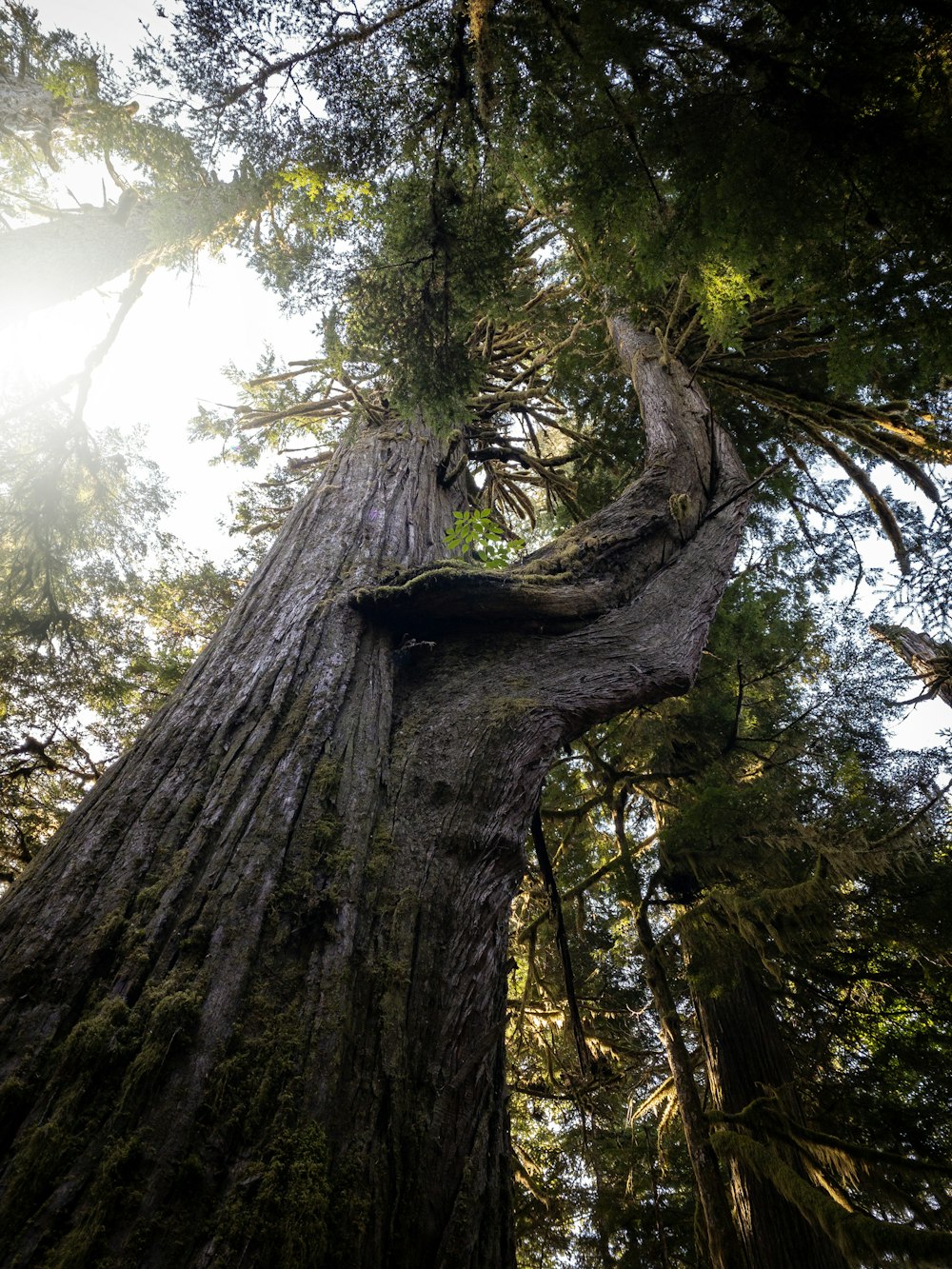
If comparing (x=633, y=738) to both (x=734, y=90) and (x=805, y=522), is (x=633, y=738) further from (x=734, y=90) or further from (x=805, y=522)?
(x=734, y=90)

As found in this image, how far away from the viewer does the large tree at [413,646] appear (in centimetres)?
124

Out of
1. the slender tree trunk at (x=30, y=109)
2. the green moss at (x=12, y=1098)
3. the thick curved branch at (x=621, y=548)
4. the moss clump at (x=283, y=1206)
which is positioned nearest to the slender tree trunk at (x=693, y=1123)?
the thick curved branch at (x=621, y=548)

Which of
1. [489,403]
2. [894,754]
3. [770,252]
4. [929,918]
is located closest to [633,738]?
[894,754]

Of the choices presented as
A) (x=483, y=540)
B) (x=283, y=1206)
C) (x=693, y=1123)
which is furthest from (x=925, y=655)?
(x=283, y=1206)

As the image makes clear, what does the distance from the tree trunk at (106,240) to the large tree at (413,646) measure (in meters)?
1.35

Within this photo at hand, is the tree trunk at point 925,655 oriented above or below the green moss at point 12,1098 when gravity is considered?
above

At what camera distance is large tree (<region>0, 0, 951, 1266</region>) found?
1.24 meters

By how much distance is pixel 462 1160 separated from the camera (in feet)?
4.89

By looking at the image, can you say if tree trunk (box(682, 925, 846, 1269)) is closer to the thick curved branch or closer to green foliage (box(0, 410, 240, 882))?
the thick curved branch

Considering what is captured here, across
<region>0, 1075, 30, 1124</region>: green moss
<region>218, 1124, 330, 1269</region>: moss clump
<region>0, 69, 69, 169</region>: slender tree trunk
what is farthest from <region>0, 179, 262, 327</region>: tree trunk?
<region>218, 1124, 330, 1269</region>: moss clump

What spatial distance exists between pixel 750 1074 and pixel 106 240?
10755 millimetres

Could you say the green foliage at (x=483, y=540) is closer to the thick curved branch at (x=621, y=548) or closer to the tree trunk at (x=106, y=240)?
the thick curved branch at (x=621, y=548)

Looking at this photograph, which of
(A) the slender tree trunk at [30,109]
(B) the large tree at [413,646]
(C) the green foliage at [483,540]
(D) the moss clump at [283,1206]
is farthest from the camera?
(A) the slender tree trunk at [30,109]

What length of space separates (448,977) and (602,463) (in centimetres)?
553
